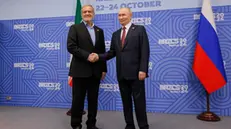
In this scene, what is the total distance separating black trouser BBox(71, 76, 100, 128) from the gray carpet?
13.1 inches

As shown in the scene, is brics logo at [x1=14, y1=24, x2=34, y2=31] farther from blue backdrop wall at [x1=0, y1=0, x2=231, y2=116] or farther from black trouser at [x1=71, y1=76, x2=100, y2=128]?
black trouser at [x1=71, y1=76, x2=100, y2=128]

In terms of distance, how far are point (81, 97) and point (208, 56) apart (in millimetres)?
1696

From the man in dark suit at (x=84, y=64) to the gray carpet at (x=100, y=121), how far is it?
16.2 inches

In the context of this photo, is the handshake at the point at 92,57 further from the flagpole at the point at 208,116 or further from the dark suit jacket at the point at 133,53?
the flagpole at the point at 208,116

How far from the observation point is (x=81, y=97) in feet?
7.86

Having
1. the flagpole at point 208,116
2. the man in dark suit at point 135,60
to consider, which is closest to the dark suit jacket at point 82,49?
the man in dark suit at point 135,60

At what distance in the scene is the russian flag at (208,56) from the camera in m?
2.91

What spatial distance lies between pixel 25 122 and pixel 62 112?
2.10 ft

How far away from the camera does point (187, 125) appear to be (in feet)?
8.85

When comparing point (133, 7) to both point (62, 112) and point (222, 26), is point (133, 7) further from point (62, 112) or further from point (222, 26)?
point (62, 112)

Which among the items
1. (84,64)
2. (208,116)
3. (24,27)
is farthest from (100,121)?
(24,27)

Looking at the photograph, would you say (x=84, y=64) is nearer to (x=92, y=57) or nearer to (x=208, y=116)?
(x=92, y=57)

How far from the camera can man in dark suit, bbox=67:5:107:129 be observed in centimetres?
232

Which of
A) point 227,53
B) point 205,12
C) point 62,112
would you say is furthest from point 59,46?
point 227,53
